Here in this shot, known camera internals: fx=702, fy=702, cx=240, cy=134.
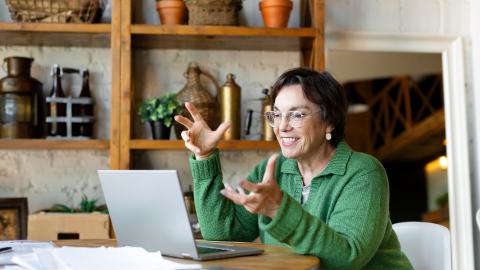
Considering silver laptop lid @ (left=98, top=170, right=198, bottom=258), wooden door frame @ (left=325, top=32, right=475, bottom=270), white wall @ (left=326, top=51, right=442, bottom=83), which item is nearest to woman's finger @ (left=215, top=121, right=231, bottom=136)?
silver laptop lid @ (left=98, top=170, right=198, bottom=258)

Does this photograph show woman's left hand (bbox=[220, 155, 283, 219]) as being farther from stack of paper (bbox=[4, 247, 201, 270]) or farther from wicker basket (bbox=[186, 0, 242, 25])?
wicker basket (bbox=[186, 0, 242, 25])

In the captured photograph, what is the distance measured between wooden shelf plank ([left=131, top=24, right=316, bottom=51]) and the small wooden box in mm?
816

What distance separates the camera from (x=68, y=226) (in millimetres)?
2951

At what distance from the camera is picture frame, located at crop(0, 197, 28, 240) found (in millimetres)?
3070

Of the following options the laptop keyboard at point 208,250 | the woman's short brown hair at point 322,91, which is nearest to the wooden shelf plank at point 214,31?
the woman's short brown hair at point 322,91

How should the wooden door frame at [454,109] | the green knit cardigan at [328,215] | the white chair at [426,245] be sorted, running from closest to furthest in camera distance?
the green knit cardigan at [328,215]
the white chair at [426,245]
the wooden door frame at [454,109]

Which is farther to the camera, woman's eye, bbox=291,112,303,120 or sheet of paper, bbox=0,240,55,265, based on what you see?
woman's eye, bbox=291,112,303,120

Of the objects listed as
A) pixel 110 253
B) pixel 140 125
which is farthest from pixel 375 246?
pixel 140 125

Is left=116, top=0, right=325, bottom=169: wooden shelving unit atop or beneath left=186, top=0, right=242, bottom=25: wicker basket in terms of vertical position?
beneath

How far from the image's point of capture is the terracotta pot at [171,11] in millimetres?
3127

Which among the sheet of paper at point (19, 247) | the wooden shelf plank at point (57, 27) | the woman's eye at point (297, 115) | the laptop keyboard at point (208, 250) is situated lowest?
the laptop keyboard at point (208, 250)

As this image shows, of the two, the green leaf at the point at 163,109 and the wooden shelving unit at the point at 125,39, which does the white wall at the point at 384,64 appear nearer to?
the wooden shelving unit at the point at 125,39

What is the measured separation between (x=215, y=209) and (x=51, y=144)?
46.8 inches

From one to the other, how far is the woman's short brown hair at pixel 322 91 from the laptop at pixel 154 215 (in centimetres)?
51
